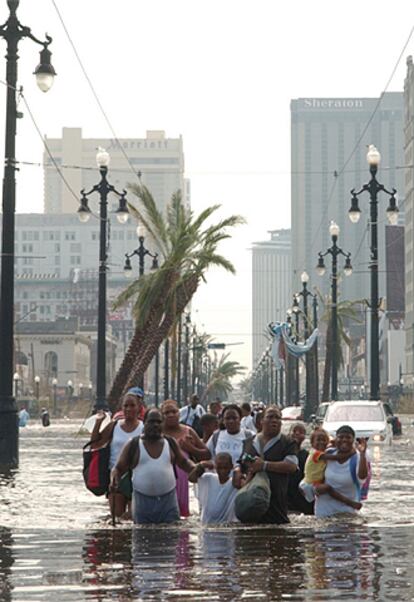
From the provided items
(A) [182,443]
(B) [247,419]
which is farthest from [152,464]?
(B) [247,419]

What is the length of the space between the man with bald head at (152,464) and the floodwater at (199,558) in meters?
0.34

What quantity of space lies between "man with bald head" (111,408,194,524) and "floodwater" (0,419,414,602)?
0.34 meters

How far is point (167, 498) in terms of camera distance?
591 inches

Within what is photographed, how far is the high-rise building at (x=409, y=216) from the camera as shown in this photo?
549 ft

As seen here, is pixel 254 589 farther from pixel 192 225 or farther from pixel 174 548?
pixel 192 225

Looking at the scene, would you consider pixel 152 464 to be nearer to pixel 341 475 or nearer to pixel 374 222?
pixel 341 475

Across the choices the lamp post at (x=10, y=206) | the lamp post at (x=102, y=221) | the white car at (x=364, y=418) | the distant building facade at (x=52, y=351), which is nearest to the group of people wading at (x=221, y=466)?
the lamp post at (x=10, y=206)

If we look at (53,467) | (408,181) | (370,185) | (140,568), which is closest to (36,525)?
(140,568)

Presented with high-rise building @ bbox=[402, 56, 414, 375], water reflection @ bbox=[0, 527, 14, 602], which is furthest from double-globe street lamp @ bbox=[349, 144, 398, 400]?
high-rise building @ bbox=[402, 56, 414, 375]

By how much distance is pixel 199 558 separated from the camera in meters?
12.5

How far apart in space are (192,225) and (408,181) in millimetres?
127250

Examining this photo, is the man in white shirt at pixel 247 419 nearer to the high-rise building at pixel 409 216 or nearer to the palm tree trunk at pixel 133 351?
the palm tree trunk at pixel 133 351

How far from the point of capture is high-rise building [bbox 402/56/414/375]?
549 ft

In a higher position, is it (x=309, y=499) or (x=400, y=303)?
(x=400, y=303)
